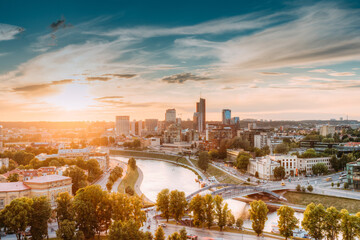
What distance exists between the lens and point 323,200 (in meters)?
33.4

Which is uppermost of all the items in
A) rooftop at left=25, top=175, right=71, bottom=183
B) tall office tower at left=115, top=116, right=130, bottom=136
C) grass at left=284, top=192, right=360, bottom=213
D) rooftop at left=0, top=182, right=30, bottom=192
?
tall office tower at left=115, top=116, right=130, bottom=136

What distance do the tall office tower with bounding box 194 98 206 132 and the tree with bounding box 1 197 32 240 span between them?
504 ft

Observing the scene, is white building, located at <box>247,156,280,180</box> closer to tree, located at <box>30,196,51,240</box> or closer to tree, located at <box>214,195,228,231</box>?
tree, located at <box>214,195,228,231</box>

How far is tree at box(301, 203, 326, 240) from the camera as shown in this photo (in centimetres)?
2194

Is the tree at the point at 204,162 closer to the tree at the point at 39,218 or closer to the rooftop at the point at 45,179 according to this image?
the rooftop at the point at 45,179

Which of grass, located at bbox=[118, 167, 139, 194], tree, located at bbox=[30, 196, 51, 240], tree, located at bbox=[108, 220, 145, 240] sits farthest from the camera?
grass, located at bbox=[118, 167, 139, 194]

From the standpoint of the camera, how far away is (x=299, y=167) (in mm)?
47219

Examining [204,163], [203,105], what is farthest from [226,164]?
[203,105]

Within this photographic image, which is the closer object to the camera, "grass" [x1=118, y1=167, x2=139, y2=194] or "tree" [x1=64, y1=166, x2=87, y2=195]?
"tree" [x1=64, y1=166, x2=87, y2=195]

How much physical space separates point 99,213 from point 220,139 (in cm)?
6020

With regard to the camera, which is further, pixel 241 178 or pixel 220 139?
pixel 220 139

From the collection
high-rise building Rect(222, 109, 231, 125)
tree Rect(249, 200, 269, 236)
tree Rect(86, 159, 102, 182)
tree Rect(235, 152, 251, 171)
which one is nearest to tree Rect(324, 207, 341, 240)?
tree Rect(249, 200, 269, 236)

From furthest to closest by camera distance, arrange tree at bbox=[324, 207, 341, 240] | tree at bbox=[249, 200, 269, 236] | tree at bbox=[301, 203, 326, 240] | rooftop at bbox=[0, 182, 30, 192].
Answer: rooftop at bbox=[0, 182, 30, 192]
tree at bbox=[249, 200, 269, 236]
tree at bbox=[301, 203, 326, 240]
tree at bbox=[324, 207, 341, 240]

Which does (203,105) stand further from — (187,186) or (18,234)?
(18,234)
